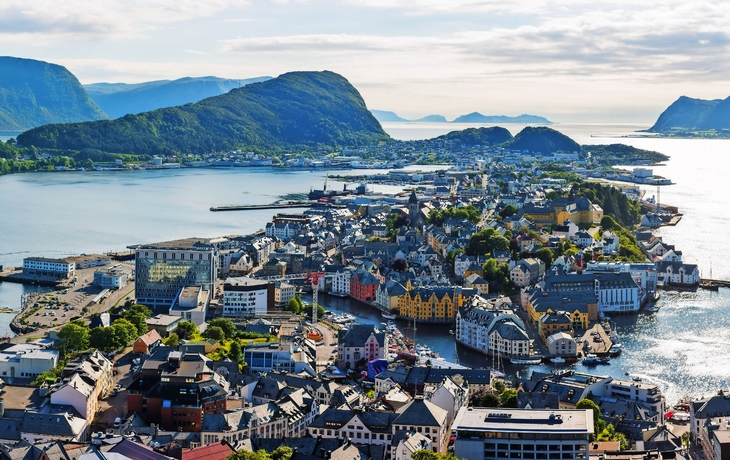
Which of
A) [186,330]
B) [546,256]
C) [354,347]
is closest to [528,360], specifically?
[354,347]

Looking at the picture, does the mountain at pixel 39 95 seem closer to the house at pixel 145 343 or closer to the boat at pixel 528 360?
the house at pixel 145 343

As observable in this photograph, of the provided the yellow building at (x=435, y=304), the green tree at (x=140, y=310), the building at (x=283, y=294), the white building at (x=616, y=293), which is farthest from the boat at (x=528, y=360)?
the green tree at (x=140, y=310)

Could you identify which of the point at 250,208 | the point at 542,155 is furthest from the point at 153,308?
the point at 542,155

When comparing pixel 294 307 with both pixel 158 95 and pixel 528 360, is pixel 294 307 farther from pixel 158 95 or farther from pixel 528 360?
pixel 158 95

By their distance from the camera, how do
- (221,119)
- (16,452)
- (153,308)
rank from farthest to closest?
1. (221,119)
2. (153,308)
3. (16,452)

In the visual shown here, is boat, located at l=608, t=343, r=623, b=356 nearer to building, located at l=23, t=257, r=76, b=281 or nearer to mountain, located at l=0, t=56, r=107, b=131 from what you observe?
building, located at l=23, t=257, r=76, b=281

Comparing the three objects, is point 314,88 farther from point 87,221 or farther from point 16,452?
point 16,452

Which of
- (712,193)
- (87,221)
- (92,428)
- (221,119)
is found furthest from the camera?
(221,119)
